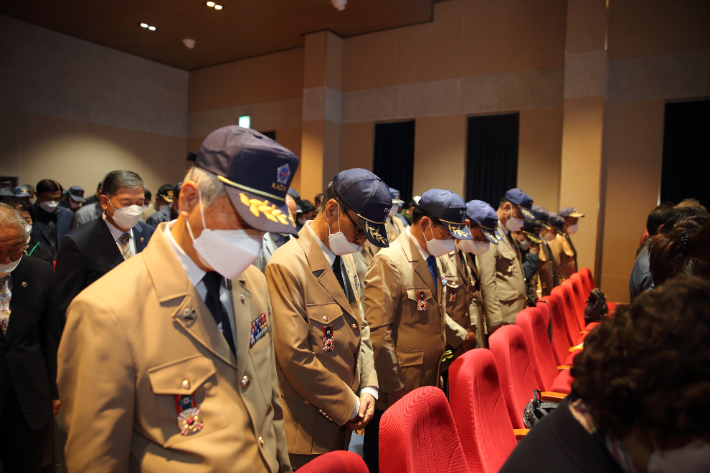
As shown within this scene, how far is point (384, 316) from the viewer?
2301 mm

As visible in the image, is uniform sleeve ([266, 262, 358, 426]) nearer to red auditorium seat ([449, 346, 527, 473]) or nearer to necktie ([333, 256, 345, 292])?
necktie ([333, 256, 345, 292])

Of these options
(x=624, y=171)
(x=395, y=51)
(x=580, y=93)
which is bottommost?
(x=624, y=171)

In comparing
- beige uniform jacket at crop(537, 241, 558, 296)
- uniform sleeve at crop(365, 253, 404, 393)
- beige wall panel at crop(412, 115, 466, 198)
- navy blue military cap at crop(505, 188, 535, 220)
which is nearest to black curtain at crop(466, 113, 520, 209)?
beige wall panel at crop(412, 115, 466, 198)

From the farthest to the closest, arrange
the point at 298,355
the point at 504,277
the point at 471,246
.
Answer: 1. the point at 504,277
2. the point at 471,246
3. the point at 298,355

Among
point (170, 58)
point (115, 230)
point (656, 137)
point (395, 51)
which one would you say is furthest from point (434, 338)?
point (170, 58)

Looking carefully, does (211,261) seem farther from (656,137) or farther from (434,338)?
(656,137)

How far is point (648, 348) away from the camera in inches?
27.2

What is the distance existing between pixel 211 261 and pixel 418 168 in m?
8.16

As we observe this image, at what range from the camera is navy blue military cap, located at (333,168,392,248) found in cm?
189

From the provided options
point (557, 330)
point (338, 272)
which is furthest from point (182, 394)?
point (557, 330)

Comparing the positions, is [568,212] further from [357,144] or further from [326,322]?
[326,322]

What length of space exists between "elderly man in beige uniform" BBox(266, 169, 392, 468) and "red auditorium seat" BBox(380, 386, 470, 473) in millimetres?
412

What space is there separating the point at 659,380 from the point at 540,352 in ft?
7.95

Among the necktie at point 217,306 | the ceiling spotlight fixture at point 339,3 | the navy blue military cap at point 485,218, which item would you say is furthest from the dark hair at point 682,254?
the ceiling spotlight fixture at point 339,3
